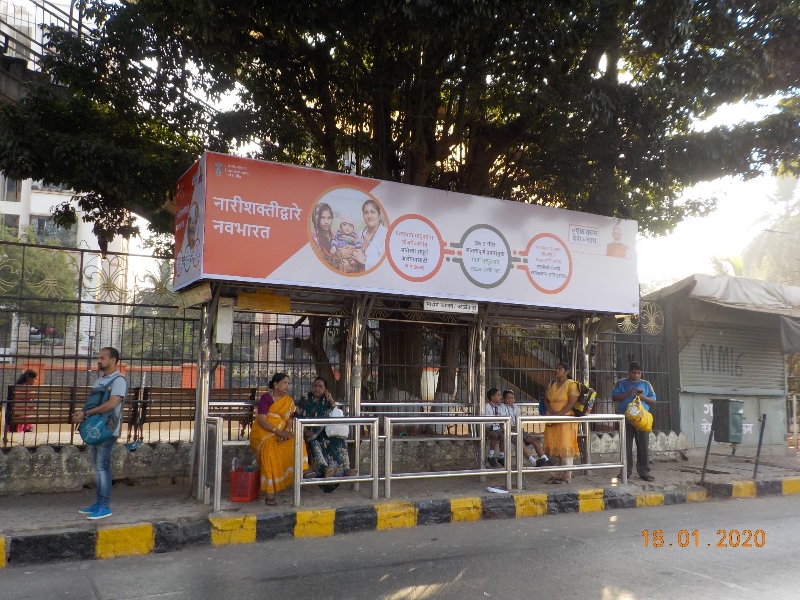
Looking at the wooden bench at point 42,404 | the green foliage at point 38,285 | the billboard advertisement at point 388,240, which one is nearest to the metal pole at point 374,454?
the billboard advertisement at point 388,240

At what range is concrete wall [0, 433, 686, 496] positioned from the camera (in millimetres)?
7395

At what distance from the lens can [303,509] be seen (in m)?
6.65

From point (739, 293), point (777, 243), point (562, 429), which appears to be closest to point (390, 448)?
point (562, 429)

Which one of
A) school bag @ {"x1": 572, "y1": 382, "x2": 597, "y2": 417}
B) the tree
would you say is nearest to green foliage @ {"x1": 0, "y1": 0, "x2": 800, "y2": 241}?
school bag @ {"x1": 572, "y1": 382, "x2": 597, "y2": 417}

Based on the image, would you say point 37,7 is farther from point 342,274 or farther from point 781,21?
point 781,21

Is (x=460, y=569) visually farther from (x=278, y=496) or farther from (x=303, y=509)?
(x=278, y=496)

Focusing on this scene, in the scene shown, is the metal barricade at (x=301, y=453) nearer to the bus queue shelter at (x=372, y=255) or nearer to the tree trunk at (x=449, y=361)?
the bus queue shelter at (x=372, y=255)

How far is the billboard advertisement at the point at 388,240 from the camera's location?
22.5 ft

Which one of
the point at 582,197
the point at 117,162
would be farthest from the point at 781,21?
the point at 117,162

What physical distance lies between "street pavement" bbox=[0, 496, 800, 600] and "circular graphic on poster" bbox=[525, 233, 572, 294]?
3.21 m

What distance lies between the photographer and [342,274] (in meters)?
7.50

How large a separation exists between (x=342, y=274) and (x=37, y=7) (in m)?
9.04
